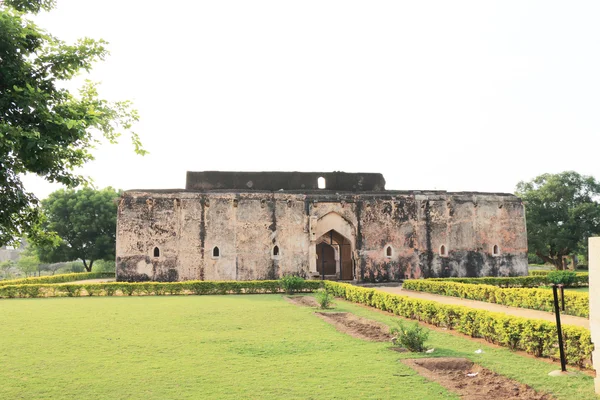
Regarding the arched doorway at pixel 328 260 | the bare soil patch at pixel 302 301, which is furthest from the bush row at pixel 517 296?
the arched doorway at pixel 328 260

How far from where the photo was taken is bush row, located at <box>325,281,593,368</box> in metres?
6.72

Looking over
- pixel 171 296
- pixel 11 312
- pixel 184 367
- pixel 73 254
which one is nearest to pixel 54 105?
pixel 184 367

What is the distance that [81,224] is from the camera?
32.7 m

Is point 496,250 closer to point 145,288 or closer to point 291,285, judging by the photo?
point 291,285

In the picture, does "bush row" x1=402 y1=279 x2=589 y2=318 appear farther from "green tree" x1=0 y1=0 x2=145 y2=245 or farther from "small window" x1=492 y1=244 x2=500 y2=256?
"green tree" x1=0 y1=0 x2=145 y2=245

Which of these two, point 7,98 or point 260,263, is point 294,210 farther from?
point 7,98

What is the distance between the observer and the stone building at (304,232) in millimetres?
22453

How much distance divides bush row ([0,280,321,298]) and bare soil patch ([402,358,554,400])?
1297cm

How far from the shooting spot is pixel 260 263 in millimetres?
23156

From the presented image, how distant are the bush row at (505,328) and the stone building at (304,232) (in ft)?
36.9

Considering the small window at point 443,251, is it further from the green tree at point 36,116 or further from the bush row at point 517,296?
the green tree at point 36,116

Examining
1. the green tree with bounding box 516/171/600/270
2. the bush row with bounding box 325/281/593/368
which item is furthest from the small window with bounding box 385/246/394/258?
the green tree with bounding box 516/171/600/270

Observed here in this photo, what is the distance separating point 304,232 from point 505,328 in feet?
52.4

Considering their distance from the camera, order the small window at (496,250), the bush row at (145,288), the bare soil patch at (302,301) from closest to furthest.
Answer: the bare soil patch at (302,301)
the bush row at (145,288)
the small window at (496,250)
